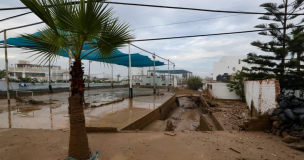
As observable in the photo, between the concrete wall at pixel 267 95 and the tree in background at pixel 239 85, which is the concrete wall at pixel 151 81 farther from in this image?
the concrete wall at pixel 267 95

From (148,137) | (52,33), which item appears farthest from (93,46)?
(148,137)

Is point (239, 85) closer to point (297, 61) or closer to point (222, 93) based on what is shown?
point (222, 93)

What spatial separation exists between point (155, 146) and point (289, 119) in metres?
3.23

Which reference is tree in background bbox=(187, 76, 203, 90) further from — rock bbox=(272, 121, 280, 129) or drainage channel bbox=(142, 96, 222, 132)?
rock bbox=(272, 121, 280, 129)

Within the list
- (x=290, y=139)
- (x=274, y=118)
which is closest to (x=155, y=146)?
(x=290, y=139)

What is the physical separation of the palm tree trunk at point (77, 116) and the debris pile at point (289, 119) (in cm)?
423

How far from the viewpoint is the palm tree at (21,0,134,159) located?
2.11 meters

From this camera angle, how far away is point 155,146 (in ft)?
11.0

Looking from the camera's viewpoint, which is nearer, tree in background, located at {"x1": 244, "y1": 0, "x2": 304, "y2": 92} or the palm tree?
the palm tree

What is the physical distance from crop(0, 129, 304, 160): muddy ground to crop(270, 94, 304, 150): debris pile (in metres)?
0.24

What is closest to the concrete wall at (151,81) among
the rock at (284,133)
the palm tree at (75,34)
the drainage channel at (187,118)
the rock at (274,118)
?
the drainage channel at (187,118)

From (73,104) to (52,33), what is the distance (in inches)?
43.1

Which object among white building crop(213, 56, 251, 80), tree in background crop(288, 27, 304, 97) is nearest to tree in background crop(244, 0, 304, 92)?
tree in background crop(288, 27, 304, 97)

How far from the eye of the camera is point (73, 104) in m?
2.35
